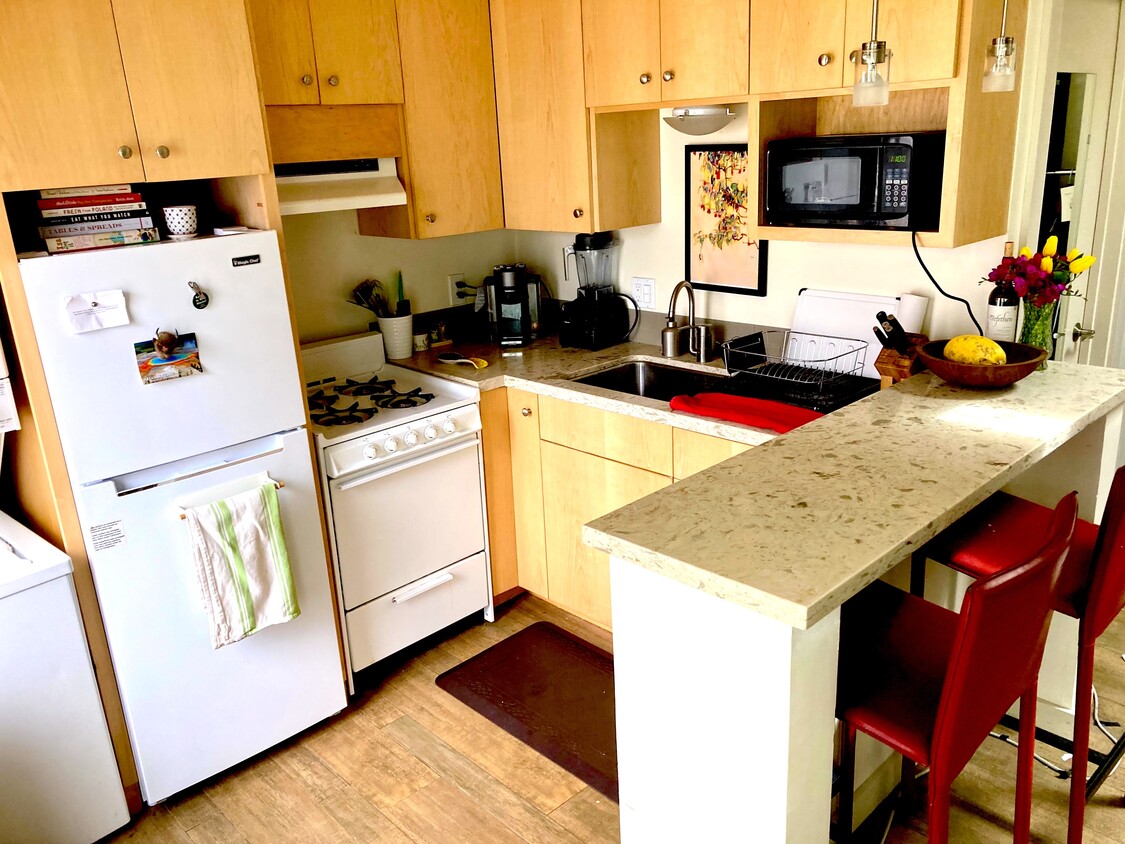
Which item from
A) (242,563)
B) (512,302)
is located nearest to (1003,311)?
(512,302)

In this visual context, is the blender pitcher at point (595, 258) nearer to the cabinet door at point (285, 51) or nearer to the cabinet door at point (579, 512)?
the cabinet door at point (579, 512)

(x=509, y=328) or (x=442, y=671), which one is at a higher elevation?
(x=509, y=328)

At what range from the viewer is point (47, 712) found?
2172mm

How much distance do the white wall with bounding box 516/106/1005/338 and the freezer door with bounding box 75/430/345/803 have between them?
1.51m

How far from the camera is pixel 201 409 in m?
2.30

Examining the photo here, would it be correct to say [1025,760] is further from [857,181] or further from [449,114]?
[449,114]

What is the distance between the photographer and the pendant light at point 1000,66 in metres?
1.92

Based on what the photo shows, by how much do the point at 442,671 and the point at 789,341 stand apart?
5.30 ft

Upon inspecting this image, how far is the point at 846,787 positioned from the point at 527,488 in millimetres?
1574

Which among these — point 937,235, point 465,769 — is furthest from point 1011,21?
point 465,769

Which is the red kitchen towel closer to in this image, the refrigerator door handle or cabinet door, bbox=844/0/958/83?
cabinet door, bbox=844/0/958/83

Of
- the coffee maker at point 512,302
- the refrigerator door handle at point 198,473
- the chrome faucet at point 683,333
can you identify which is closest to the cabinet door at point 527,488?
the coffee maker at point 512,302

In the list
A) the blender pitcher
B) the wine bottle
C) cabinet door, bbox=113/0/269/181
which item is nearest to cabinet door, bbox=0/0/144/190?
cabinet door, bbox=113/0/269/181

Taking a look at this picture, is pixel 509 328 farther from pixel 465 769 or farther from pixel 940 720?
pixel 940 720
